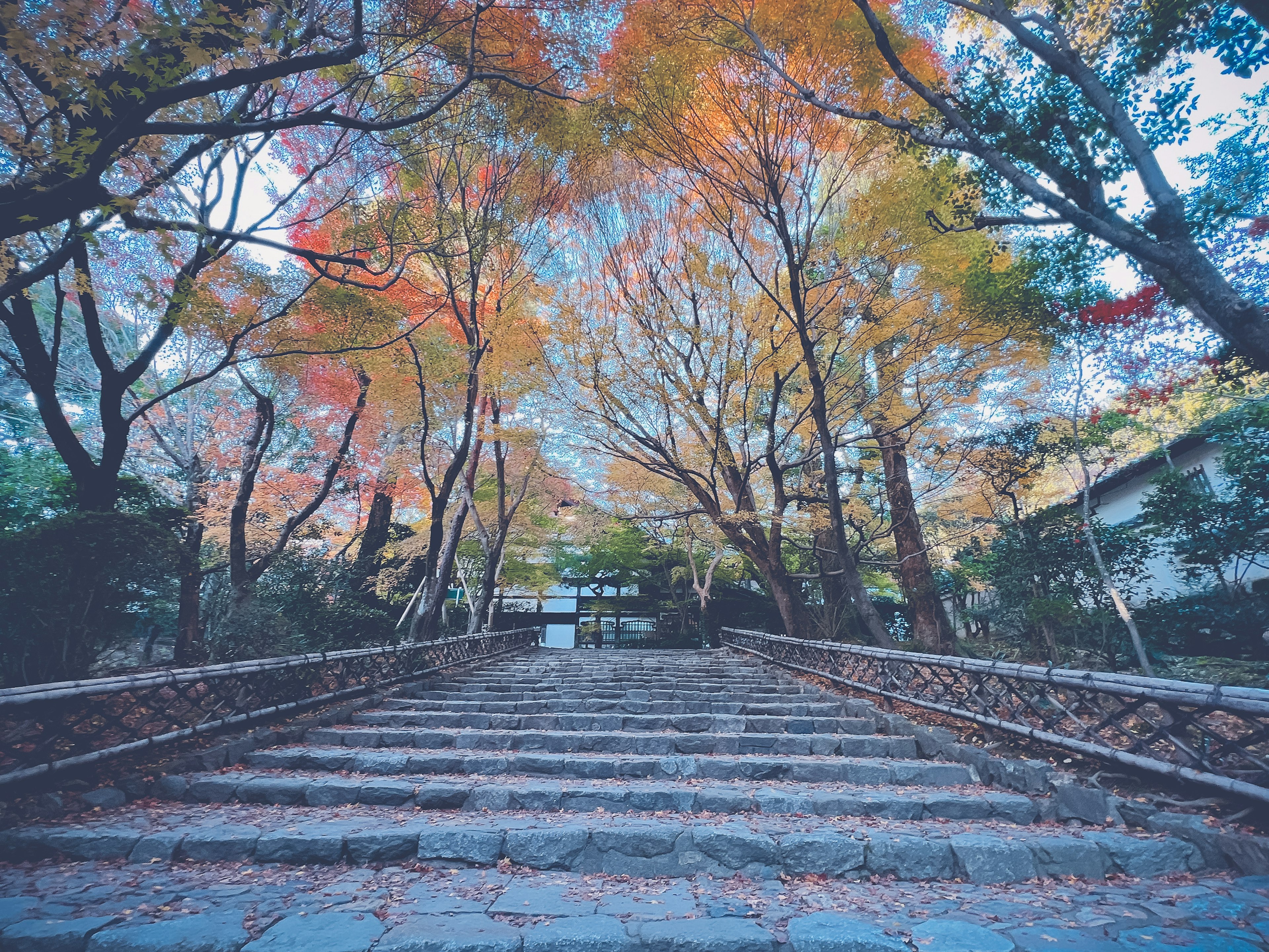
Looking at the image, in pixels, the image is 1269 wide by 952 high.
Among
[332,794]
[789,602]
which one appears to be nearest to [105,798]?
[332,794]

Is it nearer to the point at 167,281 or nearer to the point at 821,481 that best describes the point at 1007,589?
the point at 821,481

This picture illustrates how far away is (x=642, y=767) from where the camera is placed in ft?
15.4

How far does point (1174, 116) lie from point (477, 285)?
9.87 meters

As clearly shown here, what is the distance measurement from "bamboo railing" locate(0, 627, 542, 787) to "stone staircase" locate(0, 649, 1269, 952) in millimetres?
465

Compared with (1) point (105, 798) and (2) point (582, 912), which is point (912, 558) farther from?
(1) point (105, 798)

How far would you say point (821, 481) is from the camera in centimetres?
1081

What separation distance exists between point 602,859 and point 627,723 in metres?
2.77

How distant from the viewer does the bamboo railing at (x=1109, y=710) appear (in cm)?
317

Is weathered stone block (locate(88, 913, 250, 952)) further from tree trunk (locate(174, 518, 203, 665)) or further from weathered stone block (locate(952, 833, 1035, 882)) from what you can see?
tree trunk (locate(174, 518, 203, 665))

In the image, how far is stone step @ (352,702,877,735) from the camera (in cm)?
593

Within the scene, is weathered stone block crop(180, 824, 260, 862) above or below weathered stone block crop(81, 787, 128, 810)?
below

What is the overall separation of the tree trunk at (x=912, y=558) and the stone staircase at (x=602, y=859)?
5.36 m

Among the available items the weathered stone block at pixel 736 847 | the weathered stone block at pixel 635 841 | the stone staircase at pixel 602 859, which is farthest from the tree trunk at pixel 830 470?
the weathered stone block at pixel 635 841

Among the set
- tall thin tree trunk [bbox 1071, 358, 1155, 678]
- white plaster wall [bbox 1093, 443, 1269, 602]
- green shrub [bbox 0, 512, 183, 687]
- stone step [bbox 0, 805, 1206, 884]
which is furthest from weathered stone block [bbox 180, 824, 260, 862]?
white plaster wall [bbox 1093, 443, 1269, 602]
